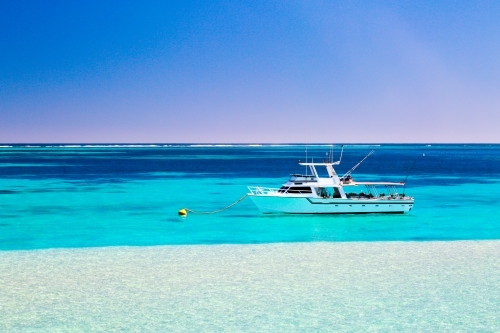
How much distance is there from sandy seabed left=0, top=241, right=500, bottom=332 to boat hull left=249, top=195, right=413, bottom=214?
37.6 feet

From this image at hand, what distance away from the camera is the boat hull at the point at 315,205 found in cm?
3391

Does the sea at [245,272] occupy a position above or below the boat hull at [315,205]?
below


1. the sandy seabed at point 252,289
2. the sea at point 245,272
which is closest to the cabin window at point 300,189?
the sea at point 245,272

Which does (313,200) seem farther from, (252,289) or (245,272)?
(252,289)

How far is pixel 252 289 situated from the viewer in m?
15.6

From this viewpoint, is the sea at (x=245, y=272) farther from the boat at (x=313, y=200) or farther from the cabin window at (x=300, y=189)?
the cabin window at (x=300, y=189)

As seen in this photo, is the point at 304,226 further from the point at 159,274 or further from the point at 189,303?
the point at 189,303

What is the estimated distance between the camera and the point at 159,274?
57.4ft

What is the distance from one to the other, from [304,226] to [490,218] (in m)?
12.0

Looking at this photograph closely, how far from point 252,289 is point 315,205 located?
18754mm

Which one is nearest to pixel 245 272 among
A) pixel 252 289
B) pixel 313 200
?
pixel 252 289

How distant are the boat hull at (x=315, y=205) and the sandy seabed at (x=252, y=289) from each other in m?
11.4

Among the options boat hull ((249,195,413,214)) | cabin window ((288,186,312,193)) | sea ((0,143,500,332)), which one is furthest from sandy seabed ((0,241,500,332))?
cabin window ((288,186,312,193))

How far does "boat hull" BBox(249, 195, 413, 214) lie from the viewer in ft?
111
